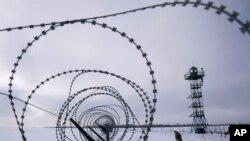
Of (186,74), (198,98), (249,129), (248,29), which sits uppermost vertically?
(186,74)

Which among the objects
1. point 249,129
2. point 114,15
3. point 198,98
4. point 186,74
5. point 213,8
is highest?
point 186,74

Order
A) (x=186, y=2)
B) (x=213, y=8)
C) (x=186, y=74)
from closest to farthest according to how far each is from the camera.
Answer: (x=213, y=8) < (x=186, y=2) < (x=186, y=74)

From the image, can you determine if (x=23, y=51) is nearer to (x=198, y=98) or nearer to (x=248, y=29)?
(x=248, y=29)

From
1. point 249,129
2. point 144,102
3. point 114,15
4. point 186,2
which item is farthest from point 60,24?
point 249,129

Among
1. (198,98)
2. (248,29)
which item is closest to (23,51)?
(248,29)

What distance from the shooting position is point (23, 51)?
26.7 ft

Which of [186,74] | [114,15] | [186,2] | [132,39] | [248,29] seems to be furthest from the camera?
[186,74]

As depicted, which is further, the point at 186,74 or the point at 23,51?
the point at 186,74

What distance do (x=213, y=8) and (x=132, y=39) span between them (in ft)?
10.4

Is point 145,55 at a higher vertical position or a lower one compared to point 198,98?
lower

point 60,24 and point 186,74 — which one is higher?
point 186,74

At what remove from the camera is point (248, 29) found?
4.04 m

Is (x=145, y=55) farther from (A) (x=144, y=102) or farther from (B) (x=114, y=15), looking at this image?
(A) (x=144, y=102)

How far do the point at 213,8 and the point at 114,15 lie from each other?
206cm
